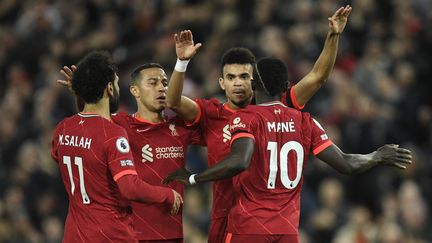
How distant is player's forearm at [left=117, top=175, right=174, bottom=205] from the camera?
709cm

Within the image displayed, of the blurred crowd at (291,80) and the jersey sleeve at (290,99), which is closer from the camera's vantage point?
the jersey sleeve at (290,99)

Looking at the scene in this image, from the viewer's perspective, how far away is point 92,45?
17438mm

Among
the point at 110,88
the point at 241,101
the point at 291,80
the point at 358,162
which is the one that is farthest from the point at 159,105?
the point at 291,80

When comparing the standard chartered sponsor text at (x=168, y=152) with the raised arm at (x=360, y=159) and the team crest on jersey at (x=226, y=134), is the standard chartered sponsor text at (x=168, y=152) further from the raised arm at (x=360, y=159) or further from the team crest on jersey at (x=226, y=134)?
the raised arm at (x=360, y=159)

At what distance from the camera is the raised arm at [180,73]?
26.0ft

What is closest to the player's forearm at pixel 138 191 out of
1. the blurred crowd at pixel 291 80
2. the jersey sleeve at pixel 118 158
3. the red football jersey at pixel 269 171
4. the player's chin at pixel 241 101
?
the jersey sleeve at pixel 118 158

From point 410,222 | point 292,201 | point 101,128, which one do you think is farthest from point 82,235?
point 410,222

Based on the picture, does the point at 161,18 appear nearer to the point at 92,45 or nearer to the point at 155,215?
the point at 92,45

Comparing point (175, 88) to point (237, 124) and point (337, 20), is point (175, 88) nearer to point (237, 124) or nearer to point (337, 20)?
point (237, 124)

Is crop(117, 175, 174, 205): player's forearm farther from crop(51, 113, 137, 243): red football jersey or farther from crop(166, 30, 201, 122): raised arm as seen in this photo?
crop(166, 30, 201, 122): raised arm

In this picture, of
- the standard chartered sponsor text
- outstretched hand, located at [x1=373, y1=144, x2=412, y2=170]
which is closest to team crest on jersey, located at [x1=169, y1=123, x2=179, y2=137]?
the standard chartered sponsor text

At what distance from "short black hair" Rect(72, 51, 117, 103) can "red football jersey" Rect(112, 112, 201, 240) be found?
84 centimetres

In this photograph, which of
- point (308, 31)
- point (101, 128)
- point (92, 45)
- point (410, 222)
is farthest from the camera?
point (92, 45)

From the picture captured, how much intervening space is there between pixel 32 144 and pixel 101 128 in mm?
8892
